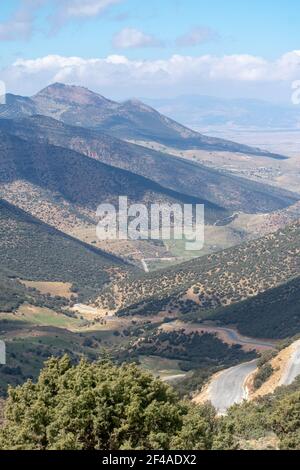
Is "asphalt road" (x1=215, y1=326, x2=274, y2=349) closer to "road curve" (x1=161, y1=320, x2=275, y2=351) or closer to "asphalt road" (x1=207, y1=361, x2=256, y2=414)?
"road curve" (x1=161, y1=320, x2=275, y2=351)

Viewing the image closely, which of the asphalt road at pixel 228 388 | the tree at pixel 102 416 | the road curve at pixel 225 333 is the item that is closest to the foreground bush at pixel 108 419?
the tree at pixel 102 416

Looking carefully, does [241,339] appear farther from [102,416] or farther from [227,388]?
[102,416]

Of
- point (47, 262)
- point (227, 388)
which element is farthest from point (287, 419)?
point (47, 262)

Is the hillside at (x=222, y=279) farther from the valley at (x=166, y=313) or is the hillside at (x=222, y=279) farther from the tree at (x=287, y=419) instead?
the tree at (x=287, y=419)
